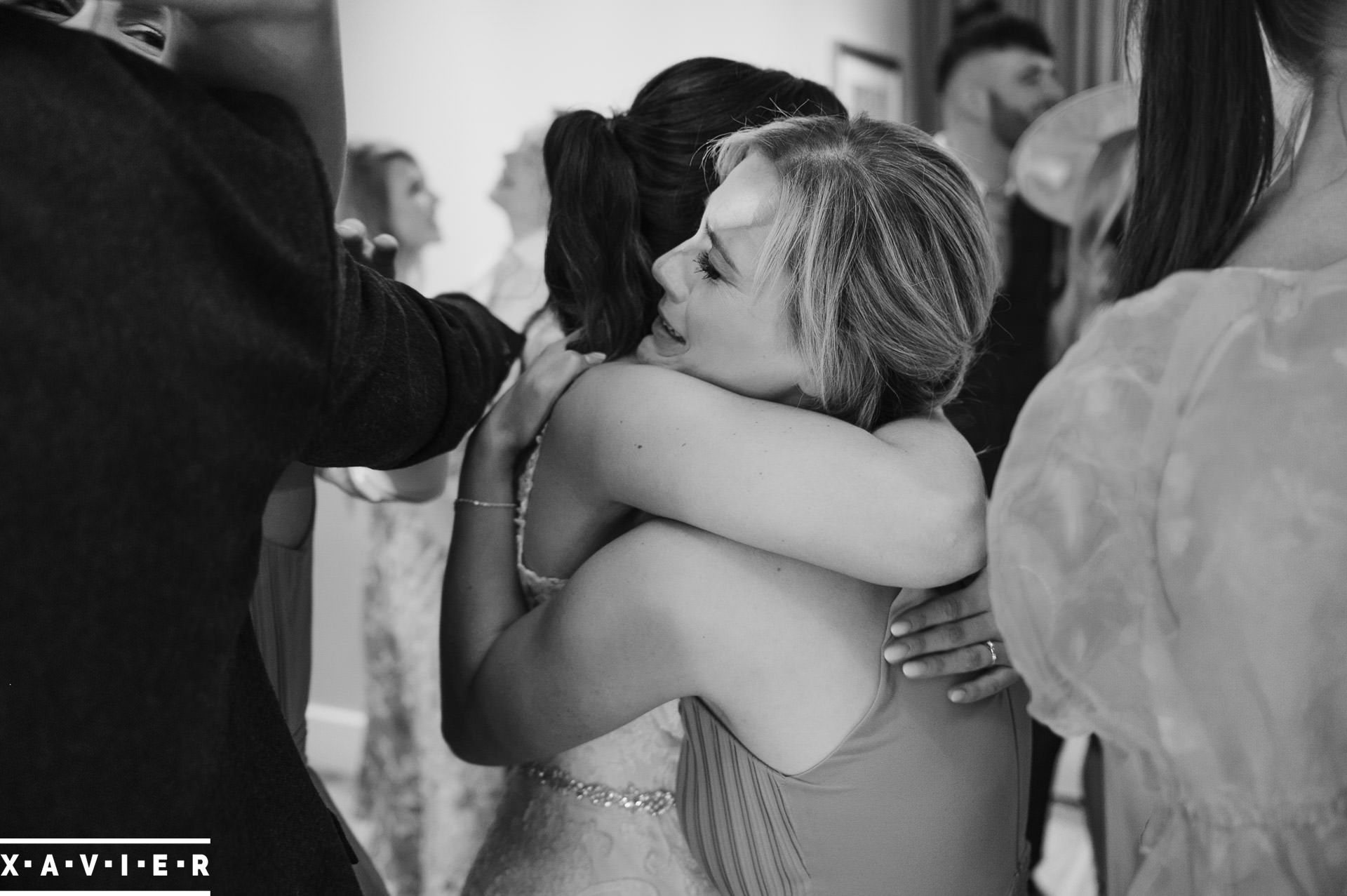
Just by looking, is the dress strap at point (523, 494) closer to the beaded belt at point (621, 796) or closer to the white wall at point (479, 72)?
the beaded belt at point (621, 796)

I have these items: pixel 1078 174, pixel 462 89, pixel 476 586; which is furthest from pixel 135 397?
pixel 462 89

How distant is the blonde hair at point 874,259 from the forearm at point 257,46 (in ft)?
1.52

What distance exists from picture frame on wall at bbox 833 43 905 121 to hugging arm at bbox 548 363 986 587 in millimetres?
4273

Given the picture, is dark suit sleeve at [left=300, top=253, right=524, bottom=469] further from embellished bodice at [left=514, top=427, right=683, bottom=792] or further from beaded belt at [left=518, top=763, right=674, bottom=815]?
beaded belt at [left=518, top=763, right=674, bottom=815]

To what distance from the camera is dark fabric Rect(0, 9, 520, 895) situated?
1.81ft

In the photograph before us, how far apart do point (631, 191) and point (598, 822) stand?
70 cm

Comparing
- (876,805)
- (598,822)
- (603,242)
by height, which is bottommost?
(598,822)

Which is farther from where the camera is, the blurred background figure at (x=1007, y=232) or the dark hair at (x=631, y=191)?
the blurred background figure at (x=1007, y=232)

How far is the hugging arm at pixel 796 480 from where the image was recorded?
0.89 metres

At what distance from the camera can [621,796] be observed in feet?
3.73

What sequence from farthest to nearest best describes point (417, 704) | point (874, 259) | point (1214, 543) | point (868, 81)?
1. point (868, 81)
2. point (417, 704)
3. point (874, 259)
4. point (1214, 543)

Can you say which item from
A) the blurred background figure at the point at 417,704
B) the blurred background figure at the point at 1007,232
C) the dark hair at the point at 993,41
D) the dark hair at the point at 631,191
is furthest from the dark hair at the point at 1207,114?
the dark hair at the point at 993,41

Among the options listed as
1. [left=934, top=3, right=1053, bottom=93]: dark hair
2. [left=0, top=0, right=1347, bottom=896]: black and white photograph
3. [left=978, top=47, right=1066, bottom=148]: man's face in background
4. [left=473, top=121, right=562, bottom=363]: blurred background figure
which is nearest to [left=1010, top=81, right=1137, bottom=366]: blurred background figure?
[left=978, top=47, right=1066, bottom=148]: man's face in background

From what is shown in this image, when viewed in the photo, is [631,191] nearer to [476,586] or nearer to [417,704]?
[476,586]
